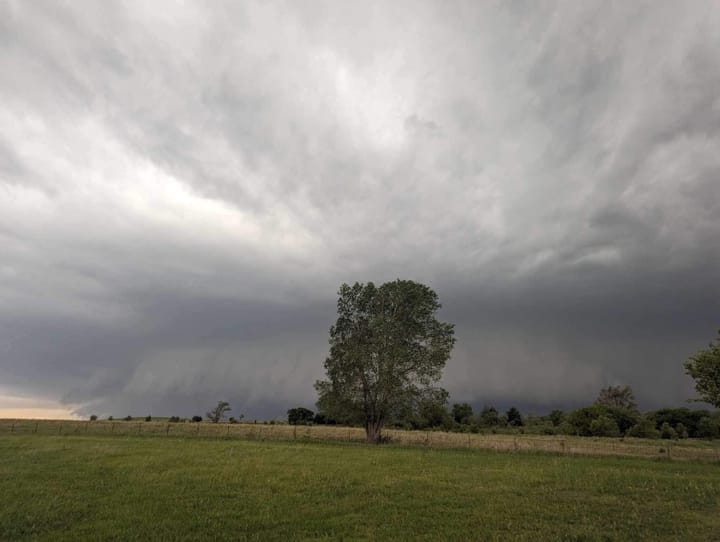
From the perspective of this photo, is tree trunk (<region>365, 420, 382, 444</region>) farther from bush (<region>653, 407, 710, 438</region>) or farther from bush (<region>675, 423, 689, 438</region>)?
bush (<region>653, 407, 710, 438</region>)

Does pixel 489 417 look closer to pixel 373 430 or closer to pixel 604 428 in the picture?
pixel 604 428

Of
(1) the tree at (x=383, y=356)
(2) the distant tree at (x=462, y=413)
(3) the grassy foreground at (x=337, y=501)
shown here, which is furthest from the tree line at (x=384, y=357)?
(2) the distant tree at (x=462, y=413)

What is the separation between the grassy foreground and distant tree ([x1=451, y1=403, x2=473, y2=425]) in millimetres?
116773

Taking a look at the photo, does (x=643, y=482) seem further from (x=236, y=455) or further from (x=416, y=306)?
(x=416, y=306)

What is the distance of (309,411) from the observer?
164 meters

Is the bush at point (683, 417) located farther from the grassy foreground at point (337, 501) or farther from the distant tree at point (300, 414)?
the grassy foreground at point (337, 501)

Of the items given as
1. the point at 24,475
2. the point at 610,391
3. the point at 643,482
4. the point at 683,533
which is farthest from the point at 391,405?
the point at 610,391

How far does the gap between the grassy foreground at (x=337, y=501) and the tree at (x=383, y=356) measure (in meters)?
24.2

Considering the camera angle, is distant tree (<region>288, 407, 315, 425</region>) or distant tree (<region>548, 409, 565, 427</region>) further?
distant tree (<region>288, 407, 315, 425</region>)

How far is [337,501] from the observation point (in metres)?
19.2

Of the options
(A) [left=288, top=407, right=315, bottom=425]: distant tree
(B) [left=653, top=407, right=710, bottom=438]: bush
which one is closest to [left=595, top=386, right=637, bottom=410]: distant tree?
(B) [left=653, top=407, right=710, bottom=438]: bush

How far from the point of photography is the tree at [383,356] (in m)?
56.0

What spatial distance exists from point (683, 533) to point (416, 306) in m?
44.2

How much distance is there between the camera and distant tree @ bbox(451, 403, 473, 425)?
142275 mm
